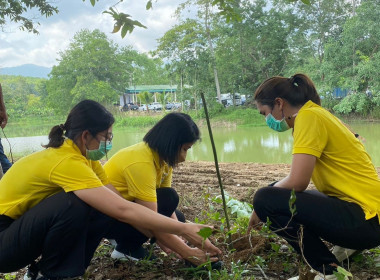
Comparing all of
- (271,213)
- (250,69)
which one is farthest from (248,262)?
(250,69)

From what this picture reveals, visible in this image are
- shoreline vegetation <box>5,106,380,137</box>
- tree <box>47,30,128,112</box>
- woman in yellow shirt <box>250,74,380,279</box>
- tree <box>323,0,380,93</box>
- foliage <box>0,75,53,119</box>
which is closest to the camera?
woman in yellow shirt <box>250,74,380,279</box>

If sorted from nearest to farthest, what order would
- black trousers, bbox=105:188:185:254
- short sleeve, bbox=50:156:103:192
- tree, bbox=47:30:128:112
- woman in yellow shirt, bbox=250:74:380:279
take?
short sleeve, bbox=50:156:103:192, woman in yellow shirt, bbox=250:74:380:279, black trousers, bbox=105:188:185:254, tree, bbox=47:30:128:112

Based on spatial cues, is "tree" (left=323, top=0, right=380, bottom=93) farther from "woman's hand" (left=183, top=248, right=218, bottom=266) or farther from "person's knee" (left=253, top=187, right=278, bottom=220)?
"woman's hand" (left=183, top=248, right=218, bottom=266)

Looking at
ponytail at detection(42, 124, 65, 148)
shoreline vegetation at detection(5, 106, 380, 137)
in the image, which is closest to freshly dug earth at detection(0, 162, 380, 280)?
ponytail at detection(42, 124, 65, 148)

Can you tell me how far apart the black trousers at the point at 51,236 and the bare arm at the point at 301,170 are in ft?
2.85

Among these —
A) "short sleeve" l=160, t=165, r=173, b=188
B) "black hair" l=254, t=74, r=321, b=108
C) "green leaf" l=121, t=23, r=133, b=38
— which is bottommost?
"short sleeve" l=160, t=165, r=173, b=188

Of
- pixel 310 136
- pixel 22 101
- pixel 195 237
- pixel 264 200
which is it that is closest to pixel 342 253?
pixel 264 200

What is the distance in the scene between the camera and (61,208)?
4.71 feet

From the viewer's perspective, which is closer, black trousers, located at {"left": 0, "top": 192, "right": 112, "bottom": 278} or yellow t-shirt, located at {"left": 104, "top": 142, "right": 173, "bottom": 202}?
black trousers, located at {"left": 0, "top": 192, "right": 112, "bottom": 278}

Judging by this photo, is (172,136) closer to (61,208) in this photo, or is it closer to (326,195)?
(61,208)

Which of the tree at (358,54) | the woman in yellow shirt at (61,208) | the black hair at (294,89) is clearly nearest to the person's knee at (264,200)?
the woman in yellow shirt at (61,208)

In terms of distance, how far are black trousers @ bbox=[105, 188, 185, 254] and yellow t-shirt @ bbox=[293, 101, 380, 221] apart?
731mm

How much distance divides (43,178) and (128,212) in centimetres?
37

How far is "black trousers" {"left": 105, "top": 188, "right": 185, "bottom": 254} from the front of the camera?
5.90 ft
